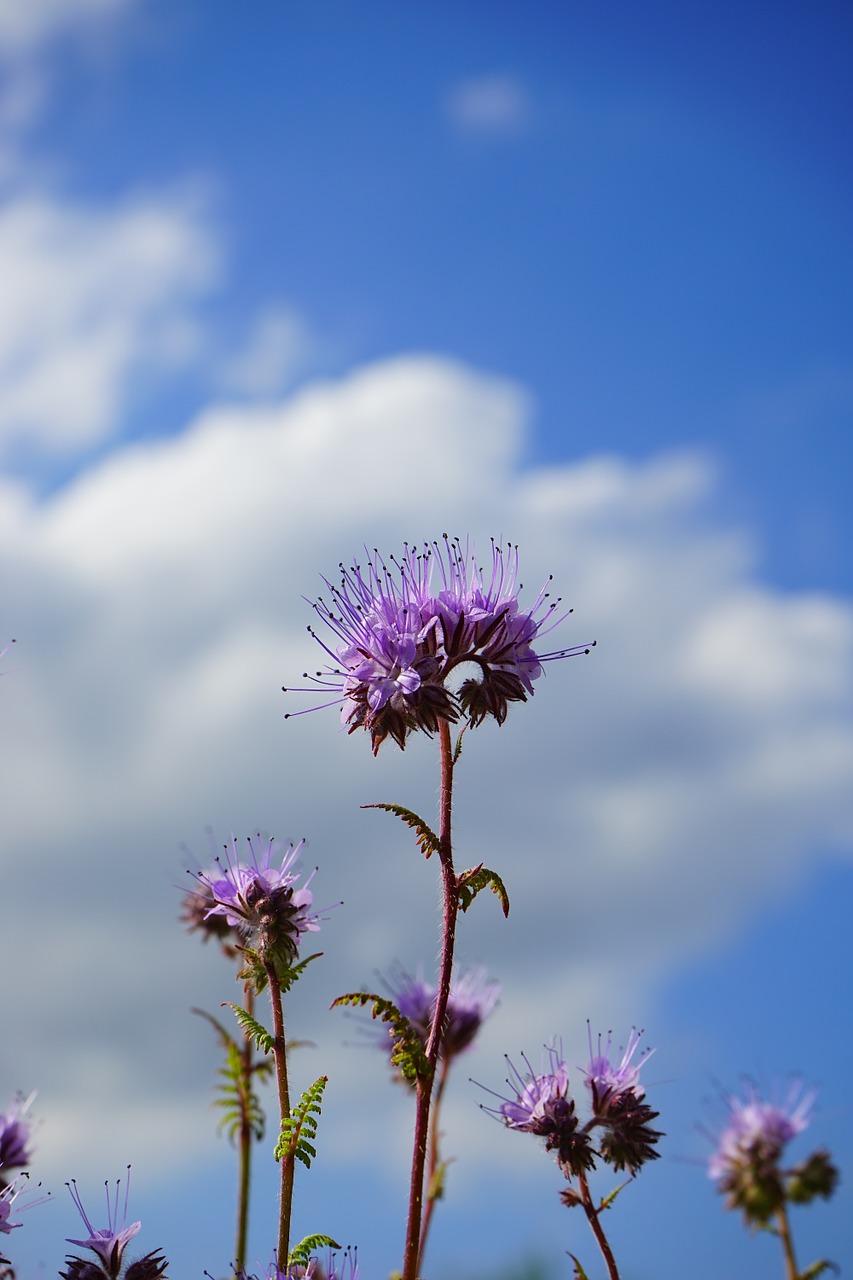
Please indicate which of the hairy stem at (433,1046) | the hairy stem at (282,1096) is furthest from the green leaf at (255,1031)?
the hairy stem at (433,1046)

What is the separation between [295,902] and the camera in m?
7.09

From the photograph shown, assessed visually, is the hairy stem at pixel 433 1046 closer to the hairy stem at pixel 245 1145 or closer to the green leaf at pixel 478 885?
the green leaf at pixel 478 885

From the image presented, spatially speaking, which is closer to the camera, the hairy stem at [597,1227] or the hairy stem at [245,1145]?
the hairy stem at [597,1227]

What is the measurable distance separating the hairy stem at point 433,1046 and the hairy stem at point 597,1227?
0.97 m

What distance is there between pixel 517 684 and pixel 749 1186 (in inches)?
146

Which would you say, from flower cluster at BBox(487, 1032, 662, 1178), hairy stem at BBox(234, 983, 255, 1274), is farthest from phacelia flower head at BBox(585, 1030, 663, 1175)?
hairy stem at BBox(234, 983, 255, 1274)

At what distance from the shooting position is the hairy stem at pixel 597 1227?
21.5 feet

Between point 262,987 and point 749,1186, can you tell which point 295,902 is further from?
point 749,1186

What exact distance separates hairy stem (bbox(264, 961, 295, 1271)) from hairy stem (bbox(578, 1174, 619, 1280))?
56.0 inches

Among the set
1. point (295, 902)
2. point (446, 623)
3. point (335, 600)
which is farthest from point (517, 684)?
point (295, 902)

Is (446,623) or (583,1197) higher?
(446,623)

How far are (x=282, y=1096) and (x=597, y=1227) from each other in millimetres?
1615

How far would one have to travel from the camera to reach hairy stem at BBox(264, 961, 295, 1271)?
6.35 meters

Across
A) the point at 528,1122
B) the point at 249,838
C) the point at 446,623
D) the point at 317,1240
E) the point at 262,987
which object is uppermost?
the point at 446,623
